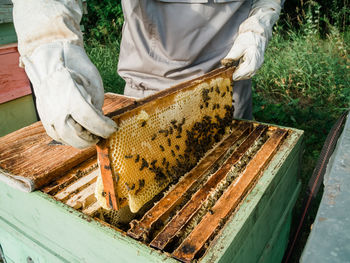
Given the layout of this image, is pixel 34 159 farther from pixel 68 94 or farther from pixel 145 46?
pixel 145 46

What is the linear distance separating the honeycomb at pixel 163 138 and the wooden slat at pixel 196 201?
200 mm

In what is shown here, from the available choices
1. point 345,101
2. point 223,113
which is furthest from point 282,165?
point 345,101

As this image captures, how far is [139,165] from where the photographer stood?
1440 mm

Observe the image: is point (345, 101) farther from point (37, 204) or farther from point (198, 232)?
point (37, 204)

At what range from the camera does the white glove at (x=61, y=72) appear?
1165mm

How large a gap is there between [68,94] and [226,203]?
0.84 metres

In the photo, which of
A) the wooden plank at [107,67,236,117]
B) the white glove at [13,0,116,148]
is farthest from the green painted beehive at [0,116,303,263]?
the wooden plank at [107,67,236,117]

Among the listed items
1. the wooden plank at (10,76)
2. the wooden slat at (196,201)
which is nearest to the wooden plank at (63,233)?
the wooden slat at (196,201)

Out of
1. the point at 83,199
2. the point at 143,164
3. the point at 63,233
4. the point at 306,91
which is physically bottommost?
the point at 306,91

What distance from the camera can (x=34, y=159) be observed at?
164cm

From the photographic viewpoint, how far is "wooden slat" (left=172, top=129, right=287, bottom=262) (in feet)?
3.73

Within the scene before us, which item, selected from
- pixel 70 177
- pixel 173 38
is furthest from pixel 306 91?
pixel 70 177

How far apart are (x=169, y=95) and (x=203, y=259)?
0.79 meters

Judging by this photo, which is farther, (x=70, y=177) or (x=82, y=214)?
(x=70, y=177)
